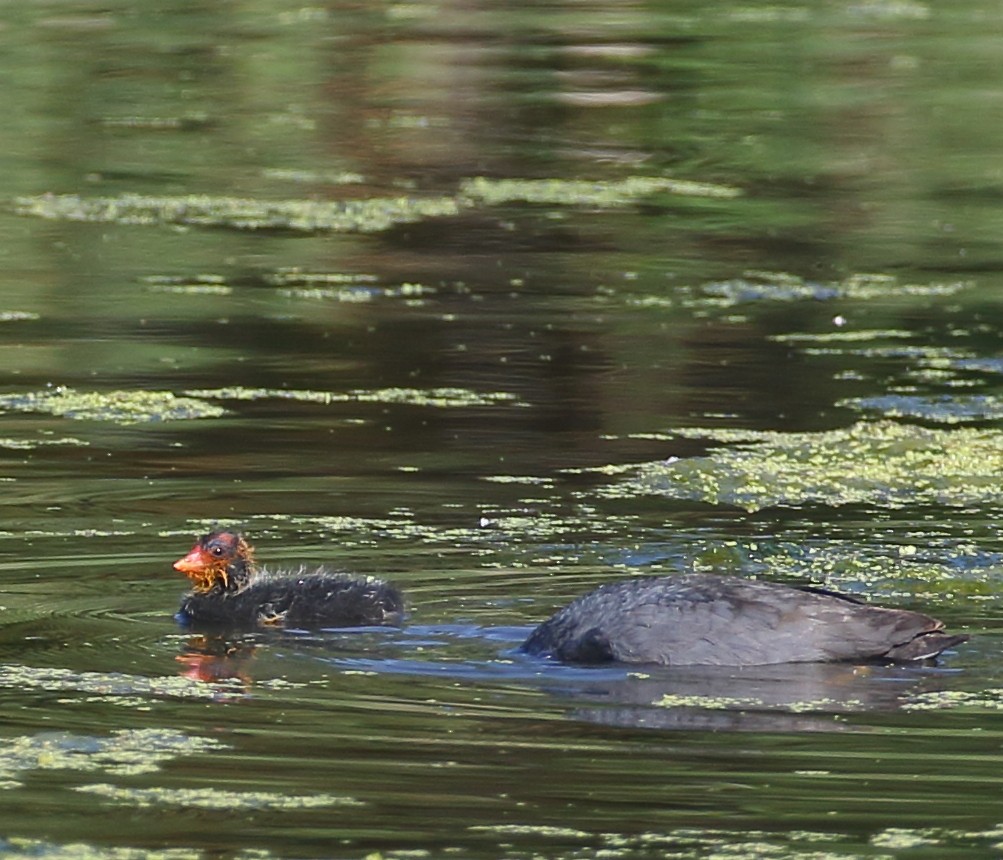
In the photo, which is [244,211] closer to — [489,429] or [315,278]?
[315,278]

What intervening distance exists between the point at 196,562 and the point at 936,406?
14.6ft

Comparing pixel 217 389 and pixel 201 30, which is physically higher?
pixel 201 30

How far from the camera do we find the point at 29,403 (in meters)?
11.4

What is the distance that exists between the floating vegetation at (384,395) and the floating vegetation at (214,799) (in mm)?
5775

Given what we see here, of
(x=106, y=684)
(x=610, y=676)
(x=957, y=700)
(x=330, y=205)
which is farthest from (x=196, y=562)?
(x=330, y=205)

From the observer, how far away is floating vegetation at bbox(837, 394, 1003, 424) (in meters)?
11.3

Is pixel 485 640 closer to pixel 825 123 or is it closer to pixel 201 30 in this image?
pixel 825 123

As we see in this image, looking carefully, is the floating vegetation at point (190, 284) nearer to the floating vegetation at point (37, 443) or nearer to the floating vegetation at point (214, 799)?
the floating vegetation at point (37, 443)

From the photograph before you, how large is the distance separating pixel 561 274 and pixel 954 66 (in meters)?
10.8

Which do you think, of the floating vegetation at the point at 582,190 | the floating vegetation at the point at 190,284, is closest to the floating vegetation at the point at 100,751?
the floating vegetation at the point at 190,284

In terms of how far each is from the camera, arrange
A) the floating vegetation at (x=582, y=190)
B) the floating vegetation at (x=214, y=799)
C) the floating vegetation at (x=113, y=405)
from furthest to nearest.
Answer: the floating vegetation at (x=582, y=190), the floating vegetation at (x=113, y=405), the floating vegetation at (x=214, y=799)

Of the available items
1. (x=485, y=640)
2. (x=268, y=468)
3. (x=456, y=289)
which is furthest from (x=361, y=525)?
(x=456, y=289)

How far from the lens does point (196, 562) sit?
8219 mm

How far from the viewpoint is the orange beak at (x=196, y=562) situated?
8.21m
